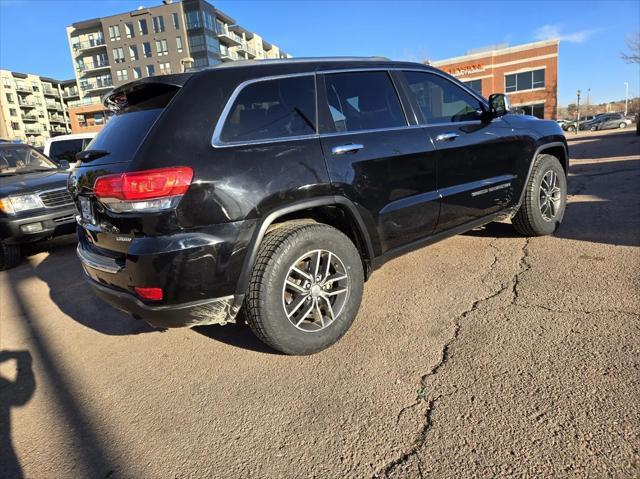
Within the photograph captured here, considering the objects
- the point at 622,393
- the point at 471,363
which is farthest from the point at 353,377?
the point at 622,393

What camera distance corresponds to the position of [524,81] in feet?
153

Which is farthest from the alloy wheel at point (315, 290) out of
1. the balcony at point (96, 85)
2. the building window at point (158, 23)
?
the balcony at point (96, 85)

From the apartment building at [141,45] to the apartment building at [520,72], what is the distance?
110 feet

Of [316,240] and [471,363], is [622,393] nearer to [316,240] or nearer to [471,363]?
[471,363]

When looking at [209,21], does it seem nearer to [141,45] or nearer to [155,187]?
[141,45]

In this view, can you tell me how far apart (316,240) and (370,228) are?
1.59ft

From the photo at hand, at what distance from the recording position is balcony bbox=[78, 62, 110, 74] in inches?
2549

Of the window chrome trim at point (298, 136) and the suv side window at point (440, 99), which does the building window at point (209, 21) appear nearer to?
the suv side window at point (440, 99)

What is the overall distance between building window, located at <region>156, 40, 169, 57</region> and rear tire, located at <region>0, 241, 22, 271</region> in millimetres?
63126

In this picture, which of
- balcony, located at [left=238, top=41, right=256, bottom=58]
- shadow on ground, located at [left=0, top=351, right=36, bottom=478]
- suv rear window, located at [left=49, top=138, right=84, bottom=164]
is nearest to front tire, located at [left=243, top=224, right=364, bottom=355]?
shadow on ground, located at [left=0, top=351, right=36, bottom=478]

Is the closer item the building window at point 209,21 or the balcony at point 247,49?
the building window at point 209,21

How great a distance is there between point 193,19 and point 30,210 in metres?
62.4

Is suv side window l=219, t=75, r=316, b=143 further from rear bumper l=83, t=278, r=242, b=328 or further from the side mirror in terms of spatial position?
the side mirror

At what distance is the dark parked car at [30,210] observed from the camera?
5805 mm
